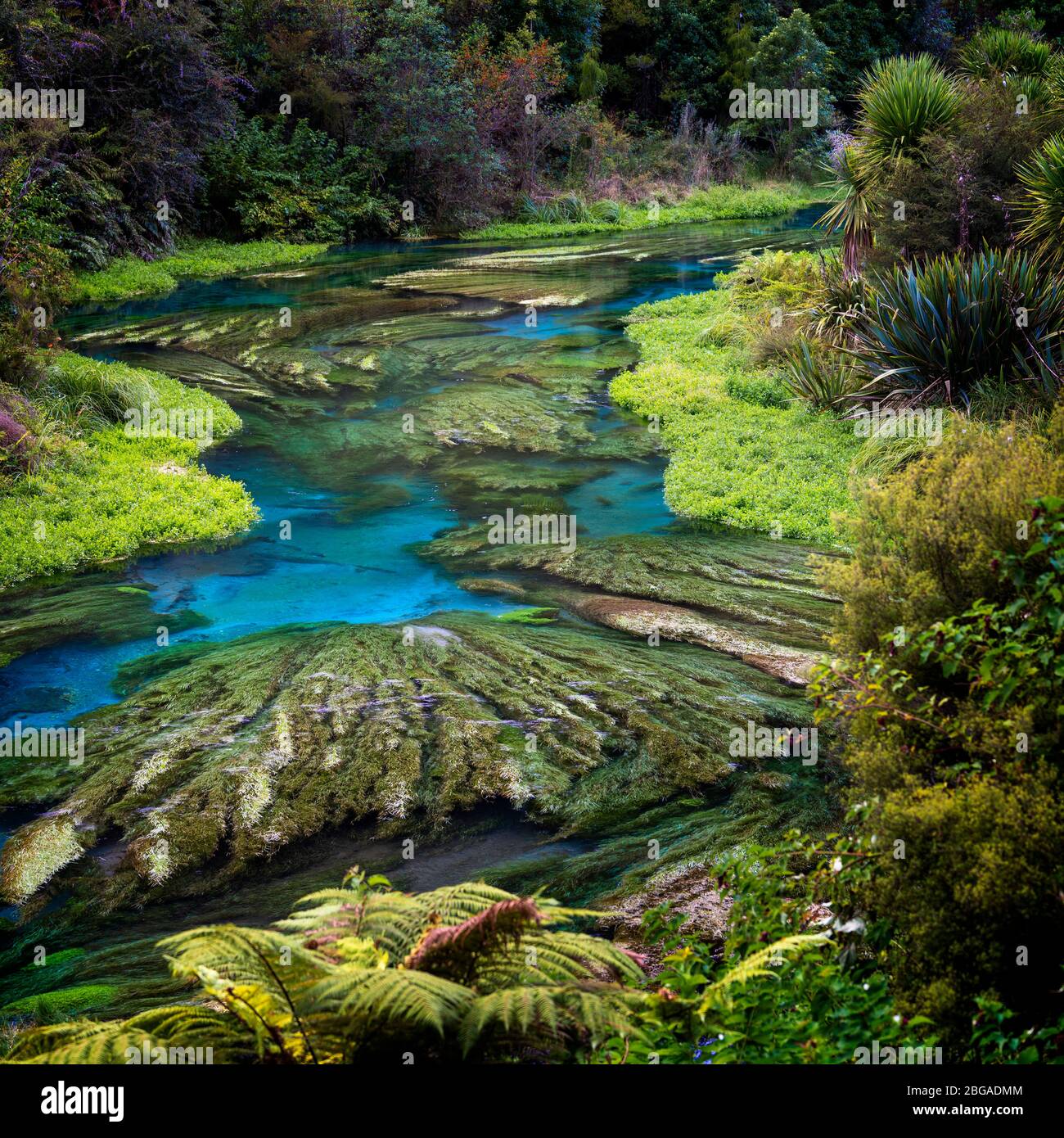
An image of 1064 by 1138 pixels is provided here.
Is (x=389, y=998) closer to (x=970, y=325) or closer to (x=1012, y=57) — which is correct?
(x=970, y=325)

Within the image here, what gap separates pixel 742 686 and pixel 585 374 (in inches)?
408

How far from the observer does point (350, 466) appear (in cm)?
1238

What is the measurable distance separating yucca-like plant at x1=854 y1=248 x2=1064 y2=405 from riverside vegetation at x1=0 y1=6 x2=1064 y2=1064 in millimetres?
40

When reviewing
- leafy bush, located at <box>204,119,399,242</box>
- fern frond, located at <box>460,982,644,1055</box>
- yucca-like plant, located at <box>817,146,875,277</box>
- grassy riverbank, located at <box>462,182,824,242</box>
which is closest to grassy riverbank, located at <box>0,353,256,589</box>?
fern frond, located at <box>460,982,644,1055</box>

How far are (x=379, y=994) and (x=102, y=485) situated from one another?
9139 millimetres

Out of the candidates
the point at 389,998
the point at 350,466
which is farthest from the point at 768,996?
the point at 350,466

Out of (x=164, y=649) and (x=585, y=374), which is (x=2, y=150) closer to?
(x=585, y=374)

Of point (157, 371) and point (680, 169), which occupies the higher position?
point (680, 169)

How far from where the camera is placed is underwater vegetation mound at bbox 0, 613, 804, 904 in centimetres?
545

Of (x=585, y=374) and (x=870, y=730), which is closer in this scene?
(x=870, y=730)

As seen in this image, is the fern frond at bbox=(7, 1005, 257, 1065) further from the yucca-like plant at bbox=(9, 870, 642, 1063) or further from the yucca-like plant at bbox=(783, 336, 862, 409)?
the yucca-like plant at bbox=(783, 336, 862, 409)

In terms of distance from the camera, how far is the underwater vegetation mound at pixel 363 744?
5.45 m
